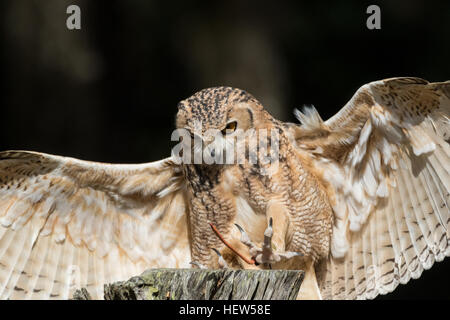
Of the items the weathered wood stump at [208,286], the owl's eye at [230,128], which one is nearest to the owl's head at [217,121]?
the owl's eye at [230,128]

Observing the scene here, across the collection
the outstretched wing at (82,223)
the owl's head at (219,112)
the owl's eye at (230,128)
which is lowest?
the outstretched wing at (82,223)

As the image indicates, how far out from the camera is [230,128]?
3.18 metres

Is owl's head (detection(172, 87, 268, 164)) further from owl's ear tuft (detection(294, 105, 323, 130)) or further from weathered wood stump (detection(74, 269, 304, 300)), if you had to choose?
weathered wood stump (detection(74, 269, 304, 300))

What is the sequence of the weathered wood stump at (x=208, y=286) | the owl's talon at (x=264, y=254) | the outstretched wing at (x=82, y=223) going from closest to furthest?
the weathered wood stump at (x=208, y=286), the owl's talon at (x=264, y=254), the outstretched wing at (x=82, y=223)

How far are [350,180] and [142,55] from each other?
348 cm

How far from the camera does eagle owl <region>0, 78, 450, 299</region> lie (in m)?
3.18

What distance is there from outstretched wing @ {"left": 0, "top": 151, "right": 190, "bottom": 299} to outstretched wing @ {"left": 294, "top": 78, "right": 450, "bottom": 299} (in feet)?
2.47

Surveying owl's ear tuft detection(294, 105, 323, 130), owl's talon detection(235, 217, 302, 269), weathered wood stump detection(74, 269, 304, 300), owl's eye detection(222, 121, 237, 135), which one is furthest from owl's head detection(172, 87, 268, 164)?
weathered wood stump detection(74, 269, 304, 300)

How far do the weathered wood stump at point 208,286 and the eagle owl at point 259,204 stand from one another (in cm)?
45

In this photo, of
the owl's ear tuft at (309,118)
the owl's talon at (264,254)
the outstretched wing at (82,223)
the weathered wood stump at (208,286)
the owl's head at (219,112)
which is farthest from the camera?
the outstretched wing at (82,223)

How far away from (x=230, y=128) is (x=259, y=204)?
0.37 m

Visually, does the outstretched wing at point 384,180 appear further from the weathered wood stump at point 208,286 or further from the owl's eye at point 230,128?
the weathered wood stump at point 208,286

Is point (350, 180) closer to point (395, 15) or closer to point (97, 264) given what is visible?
point (97, 264)

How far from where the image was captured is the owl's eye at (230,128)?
315 cm
